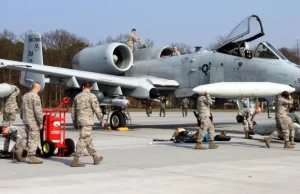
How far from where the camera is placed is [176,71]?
795 inches

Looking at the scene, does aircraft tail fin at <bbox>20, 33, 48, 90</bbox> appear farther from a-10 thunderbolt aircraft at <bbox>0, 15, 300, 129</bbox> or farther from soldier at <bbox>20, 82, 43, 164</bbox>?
soldier at <bbox>20, 82, 43, 164</bbox>

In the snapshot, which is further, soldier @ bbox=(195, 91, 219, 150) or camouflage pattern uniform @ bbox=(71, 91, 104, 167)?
soldier @ bbox=(195, 91, 219, 150)

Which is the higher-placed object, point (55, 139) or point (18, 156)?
point (55, 139)

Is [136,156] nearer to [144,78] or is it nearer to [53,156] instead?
[53,156]

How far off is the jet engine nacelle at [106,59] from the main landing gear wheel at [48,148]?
9.89 metres

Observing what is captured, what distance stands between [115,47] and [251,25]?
591 centimetres

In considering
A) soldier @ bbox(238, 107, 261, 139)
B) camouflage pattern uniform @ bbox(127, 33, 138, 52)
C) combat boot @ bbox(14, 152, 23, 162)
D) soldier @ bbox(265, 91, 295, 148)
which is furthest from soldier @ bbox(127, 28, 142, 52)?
combat boot @ bbox(14, 152, 23, 162)

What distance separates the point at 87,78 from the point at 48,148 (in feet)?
26.5

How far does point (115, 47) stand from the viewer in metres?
20.5

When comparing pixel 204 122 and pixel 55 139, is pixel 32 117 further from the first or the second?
pixel 204 122

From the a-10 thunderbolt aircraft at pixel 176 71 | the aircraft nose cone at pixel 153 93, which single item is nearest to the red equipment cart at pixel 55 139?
the a-10 thunderbolt aircraft at pixel 176 71

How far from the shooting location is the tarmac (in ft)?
23.5

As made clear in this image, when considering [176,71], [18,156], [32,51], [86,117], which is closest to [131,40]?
[176,71]

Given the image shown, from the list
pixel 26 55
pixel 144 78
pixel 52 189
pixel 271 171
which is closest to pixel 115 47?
pixel 144 78
